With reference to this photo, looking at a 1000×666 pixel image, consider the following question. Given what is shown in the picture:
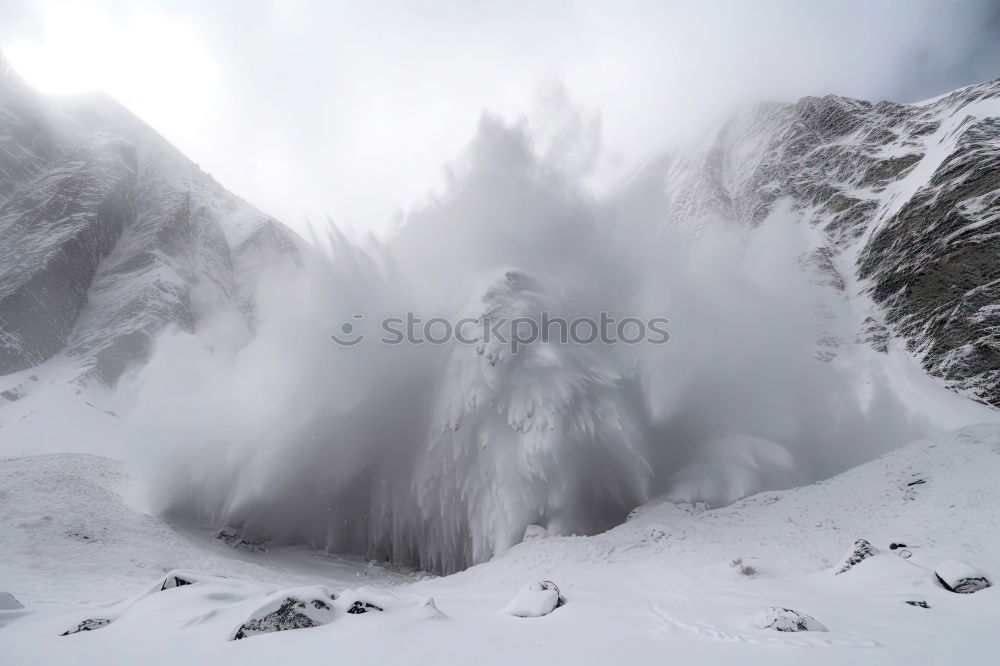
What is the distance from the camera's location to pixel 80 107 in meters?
76.8

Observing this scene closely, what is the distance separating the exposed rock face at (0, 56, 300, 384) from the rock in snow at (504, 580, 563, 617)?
58295 mm

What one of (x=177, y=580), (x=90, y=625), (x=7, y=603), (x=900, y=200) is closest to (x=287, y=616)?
(x=90, y=625)

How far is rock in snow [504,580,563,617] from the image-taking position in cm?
771

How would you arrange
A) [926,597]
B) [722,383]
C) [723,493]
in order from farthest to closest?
[722,383]
[723,493]
[926,597]

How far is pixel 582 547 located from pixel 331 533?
51.4 feet

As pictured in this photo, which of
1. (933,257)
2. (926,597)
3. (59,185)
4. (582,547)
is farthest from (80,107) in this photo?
(933,257)

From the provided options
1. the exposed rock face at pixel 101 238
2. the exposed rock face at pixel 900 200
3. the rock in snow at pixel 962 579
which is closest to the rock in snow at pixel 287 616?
the rock in snow at pixel 962 579

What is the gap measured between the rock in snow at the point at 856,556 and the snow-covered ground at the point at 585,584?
14.7 inches

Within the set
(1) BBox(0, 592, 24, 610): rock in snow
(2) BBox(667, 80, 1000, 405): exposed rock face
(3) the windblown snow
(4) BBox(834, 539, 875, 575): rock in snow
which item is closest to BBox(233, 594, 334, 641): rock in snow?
(3) the windblown snow

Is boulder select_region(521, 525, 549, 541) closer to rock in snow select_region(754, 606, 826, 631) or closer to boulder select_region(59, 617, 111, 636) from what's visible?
rock in snow select_region(754, 606, 826, 631)

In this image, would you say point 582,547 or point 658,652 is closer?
point 658,652

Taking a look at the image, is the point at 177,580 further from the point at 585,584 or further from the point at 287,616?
the point at 585,584

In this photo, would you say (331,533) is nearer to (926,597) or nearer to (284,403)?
(284,403)

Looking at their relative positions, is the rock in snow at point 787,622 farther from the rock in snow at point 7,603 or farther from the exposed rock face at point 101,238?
the exposed rock face at point 101,238
